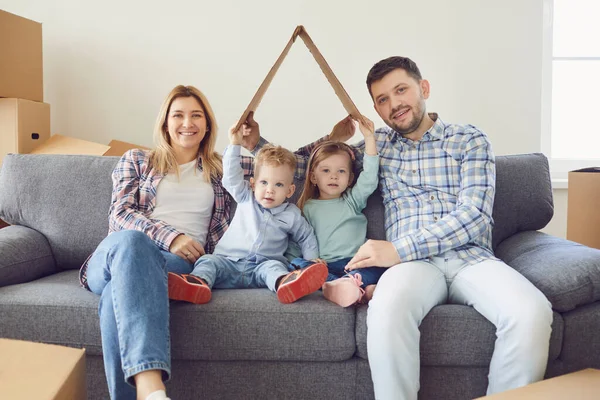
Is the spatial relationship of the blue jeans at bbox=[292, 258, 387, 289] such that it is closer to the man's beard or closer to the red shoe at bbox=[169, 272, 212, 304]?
the red shoe at bbox=[169, 272, 212, 304]

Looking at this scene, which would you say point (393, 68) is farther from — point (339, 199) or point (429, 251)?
point (429, 251)

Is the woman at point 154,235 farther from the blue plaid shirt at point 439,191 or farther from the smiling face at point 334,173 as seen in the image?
the blue plaid shirt at point 439,191

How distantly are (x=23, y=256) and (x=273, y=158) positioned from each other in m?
0.85

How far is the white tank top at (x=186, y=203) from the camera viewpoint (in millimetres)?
1900

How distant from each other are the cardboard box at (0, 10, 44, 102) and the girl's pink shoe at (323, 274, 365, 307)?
2072mm

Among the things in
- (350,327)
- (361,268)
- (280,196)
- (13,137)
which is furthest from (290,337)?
(13,137)

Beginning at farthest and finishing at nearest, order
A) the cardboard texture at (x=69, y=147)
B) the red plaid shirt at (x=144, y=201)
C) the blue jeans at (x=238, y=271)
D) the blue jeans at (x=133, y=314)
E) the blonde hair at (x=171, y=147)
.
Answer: the cardboard texture at (x=69, y=147)
the blonde hair at (x=171, y=147)
the red plaid shirt at (x=144, y=201)
the blue jeans at (x=238, y=271)
the blue jeans at (x=133, y=314)

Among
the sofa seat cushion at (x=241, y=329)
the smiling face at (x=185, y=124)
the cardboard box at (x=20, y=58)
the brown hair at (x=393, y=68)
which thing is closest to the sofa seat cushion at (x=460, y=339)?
the sofa seat cushion at (x=241, y=329)

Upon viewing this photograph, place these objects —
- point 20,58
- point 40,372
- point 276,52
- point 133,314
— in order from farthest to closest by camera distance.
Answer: point 276,52, point 20,58, point 133,314, point 40,372

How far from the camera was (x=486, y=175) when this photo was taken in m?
1.76

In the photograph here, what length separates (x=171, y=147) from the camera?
201cm

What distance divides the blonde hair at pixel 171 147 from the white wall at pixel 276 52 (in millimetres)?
1127

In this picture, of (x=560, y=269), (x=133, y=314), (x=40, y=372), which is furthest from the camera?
(x=560, y=269)

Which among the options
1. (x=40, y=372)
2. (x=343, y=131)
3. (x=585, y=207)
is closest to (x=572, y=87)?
(x=585, y=207)
